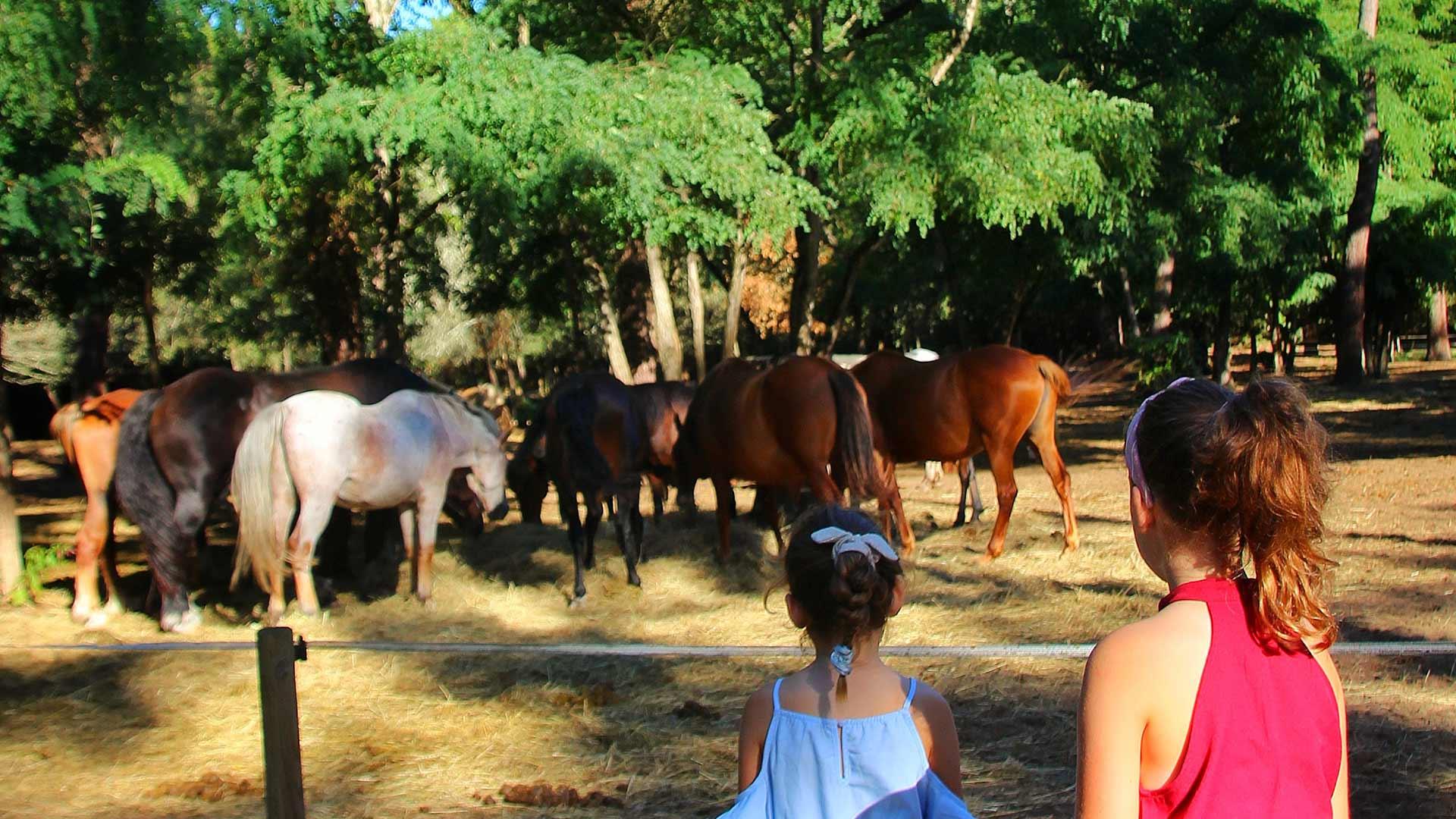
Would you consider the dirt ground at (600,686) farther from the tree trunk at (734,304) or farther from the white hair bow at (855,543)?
the tree trunk at (734,304)

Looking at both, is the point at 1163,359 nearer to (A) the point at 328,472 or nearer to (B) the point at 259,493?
(A) the point at 328,472

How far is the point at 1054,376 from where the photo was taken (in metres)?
10.4

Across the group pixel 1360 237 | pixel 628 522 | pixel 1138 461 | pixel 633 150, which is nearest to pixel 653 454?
pixel 628 522

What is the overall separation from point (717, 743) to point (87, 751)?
302 cm

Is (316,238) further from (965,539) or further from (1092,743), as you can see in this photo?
(1092,743)

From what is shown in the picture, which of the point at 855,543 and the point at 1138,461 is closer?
the point at 1138,461

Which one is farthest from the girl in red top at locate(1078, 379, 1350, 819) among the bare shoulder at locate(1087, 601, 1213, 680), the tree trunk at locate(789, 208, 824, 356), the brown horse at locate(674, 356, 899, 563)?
the tree trunk at locate(789, 208, 824, 356)

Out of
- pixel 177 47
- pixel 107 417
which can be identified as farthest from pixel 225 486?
pixel 177 47

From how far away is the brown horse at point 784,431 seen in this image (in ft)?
30.0

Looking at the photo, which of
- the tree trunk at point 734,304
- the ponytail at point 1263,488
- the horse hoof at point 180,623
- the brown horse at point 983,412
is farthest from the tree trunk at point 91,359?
the ponytail at point 1263,488

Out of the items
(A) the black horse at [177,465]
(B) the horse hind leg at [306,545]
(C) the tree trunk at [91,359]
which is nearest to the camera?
(B) the horse hind leg at [306,545]

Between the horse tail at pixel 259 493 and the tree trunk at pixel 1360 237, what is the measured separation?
71.9ft

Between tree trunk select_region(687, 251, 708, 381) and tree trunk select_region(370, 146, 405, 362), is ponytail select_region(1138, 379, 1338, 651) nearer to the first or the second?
tree trunk select_region(370, 146, 405, 362)

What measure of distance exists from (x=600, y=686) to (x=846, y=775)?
13.7ft
